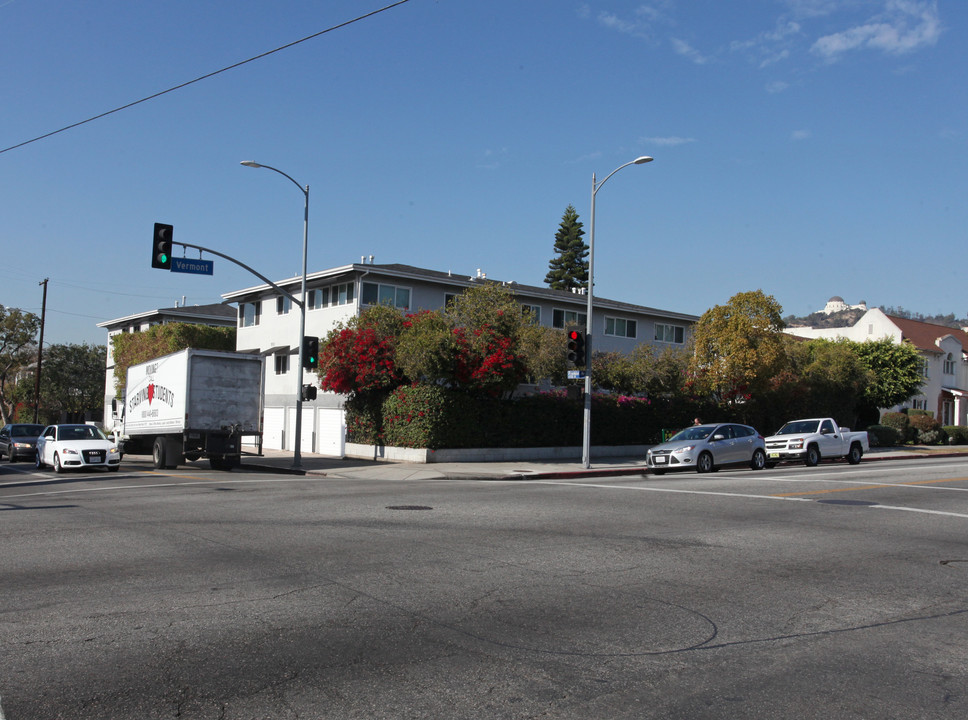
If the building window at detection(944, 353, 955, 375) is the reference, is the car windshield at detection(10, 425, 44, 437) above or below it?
below

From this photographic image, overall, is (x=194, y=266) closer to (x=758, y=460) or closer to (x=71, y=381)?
(x=758, y=460)

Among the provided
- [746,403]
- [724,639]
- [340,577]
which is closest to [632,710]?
[724,639]

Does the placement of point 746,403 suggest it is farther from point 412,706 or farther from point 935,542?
point 412,706

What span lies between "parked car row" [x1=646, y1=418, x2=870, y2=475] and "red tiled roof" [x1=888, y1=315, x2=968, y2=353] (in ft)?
130

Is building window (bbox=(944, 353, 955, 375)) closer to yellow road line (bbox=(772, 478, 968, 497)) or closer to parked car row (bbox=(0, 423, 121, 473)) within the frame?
yellow road line (bbox=(772, 478, 968, 497))

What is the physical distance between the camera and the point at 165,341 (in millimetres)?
52594

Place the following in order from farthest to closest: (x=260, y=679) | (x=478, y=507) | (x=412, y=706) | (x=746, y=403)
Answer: (x=746, y=403), (x=478, y=507), (x=260, y=679), (x=412, y=706)

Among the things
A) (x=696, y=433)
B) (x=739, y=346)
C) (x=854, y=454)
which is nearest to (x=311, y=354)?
(x=696, y=433)

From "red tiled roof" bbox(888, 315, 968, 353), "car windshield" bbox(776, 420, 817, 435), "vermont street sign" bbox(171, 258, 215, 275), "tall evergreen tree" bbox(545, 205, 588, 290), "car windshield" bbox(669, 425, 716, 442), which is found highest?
"tall evergreen tree" bbox(545, 205, 588, 290)

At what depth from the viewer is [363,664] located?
218 inches

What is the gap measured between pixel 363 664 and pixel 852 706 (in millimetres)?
3102

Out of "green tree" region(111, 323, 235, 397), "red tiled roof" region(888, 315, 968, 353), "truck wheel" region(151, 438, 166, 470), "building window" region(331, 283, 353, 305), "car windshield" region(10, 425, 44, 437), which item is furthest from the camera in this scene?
"red tiled roof" region(888, 315, 968, 353)

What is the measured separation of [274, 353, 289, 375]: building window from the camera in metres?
42.3

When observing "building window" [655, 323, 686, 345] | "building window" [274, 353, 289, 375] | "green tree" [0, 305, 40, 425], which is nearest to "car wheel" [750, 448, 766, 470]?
"building window" [274, 353, 289, 375]
